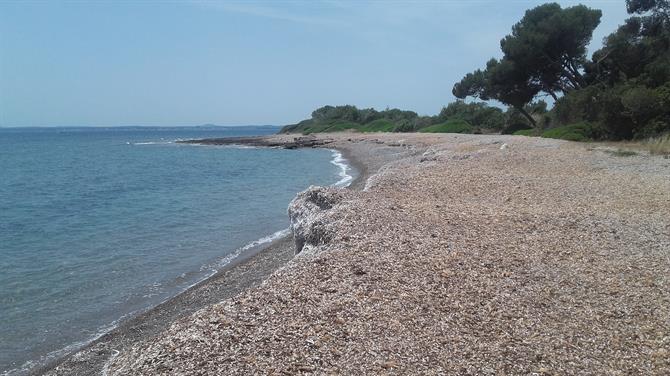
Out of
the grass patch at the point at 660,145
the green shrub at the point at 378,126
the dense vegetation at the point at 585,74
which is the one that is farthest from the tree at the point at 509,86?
the green shrub at the point at 378,126

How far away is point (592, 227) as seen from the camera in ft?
30.0

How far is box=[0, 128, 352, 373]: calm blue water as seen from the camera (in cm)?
934

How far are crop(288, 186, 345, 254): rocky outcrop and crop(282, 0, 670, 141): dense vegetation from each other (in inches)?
795

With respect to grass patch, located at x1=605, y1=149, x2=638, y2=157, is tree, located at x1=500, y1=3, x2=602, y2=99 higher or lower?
higher

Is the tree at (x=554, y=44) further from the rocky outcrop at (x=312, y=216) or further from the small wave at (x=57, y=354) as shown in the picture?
the small wave at (x=57, y=354)

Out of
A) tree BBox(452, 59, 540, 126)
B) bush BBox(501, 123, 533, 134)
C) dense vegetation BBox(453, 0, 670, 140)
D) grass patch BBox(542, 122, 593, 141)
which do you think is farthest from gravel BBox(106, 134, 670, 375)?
bush BBox(501, 123, 533, 134)

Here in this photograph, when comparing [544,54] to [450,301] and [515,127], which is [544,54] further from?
[450,301]

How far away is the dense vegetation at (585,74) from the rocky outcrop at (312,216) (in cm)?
2020

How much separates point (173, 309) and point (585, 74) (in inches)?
1472

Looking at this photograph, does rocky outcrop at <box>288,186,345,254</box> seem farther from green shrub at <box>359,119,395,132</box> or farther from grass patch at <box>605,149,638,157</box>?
green shrub at <box>359,119,395,132</box>

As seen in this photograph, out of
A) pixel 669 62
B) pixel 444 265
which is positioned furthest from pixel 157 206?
pixel 669 62

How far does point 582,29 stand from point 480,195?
30.8 m

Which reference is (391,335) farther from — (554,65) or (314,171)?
(554,65)

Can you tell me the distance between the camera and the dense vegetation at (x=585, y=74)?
2662 centimetres
